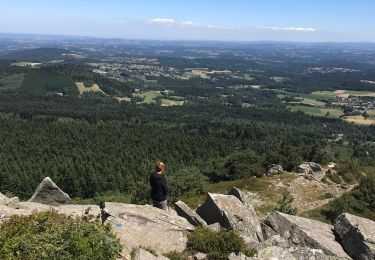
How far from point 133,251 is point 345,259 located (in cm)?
983

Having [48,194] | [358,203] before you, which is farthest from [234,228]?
[358,203]

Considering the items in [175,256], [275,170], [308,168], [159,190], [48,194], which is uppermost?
[159,190]

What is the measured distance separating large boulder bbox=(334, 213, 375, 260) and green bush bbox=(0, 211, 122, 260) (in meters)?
12.3

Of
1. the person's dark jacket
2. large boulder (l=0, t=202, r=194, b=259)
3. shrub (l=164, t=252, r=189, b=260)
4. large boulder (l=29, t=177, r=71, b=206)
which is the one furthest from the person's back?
large boulder (l=29, t=177, r=71, b=206)

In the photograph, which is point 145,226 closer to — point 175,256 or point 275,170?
point 175,256

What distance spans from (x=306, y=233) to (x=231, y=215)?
387cm

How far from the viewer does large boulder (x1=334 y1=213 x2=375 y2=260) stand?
20.8 meters

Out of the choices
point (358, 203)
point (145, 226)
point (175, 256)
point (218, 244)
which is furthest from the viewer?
point (358, 203)

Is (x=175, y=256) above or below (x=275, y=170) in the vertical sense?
above

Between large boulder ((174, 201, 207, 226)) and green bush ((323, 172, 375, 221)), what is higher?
large boulder ((174, 201, 207, 226))

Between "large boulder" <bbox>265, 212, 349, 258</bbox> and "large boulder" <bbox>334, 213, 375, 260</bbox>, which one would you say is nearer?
"large boulder" <bbox>334, 213, 375, 260</bbox>

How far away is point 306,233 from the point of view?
22016 millimetres

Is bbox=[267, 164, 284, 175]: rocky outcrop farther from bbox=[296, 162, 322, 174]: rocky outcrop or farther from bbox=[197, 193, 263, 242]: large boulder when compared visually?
bbox=[197, 193, 263, 242]: large boulder

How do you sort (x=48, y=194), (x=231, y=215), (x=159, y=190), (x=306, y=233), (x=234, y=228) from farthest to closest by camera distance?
Result: 1. (x=48, y=194)
2. (x=159, y=190)
3. (x=231, y=215)
4. (x=306, y=233)
5. (x=234, y=228)
